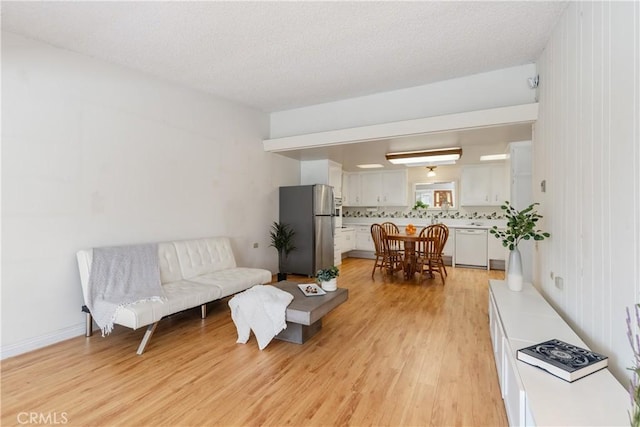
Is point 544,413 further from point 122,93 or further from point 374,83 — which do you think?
point 122,93

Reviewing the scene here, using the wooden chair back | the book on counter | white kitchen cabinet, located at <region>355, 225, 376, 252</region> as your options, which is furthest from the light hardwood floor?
white kitchen cabinet, located at <region>355, 225, 376, 252</region>

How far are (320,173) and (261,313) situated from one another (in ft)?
12.3

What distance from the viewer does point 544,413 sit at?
1069 millimetres

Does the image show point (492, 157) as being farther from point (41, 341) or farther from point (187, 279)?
point (41, 341)

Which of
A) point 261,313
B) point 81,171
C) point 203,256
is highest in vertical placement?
point 81,171

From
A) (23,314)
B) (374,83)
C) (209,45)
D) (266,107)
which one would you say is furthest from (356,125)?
(23,314)

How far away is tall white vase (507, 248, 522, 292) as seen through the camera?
106 inches

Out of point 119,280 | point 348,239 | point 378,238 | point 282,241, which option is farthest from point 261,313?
point 348,239

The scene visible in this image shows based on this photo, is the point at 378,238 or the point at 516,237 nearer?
the point at 516,237

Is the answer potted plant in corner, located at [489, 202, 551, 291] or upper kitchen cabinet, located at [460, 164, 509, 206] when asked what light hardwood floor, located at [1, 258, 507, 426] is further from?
upper kitchen cabinet, located at [460, 164, 509, 206]

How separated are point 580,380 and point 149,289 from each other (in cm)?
318

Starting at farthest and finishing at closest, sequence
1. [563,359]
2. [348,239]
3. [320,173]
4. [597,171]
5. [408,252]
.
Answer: [348,239] < [320,173] < [408,252] < [597,171] < [563,359]

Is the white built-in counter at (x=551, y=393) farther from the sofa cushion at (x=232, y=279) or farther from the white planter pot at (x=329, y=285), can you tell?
the sofa cushion at (x=232, y=279)

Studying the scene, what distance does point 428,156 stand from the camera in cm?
527
